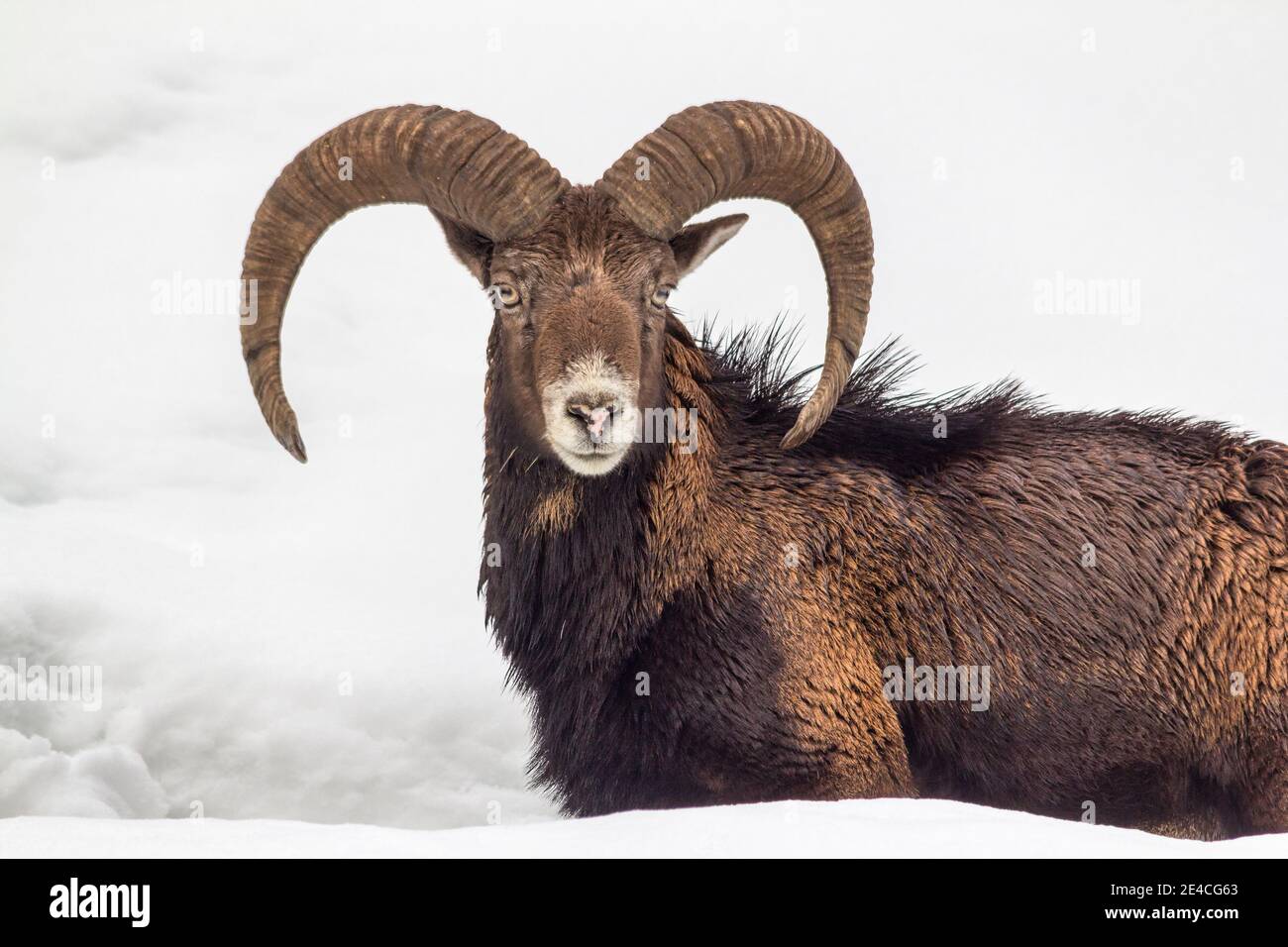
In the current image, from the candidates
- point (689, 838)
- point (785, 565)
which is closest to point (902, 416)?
point (785, 565)

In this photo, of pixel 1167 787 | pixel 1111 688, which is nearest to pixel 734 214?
pixel 1111 688

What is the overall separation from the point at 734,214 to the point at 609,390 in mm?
1873

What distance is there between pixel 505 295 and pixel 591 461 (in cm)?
117

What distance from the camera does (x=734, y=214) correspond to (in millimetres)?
9789

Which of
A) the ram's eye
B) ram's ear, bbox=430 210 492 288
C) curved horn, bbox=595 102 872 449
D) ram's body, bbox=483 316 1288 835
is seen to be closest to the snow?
ram's body, bbox=483 316 1288 835

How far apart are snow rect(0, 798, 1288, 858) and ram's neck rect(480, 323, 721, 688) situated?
125cm

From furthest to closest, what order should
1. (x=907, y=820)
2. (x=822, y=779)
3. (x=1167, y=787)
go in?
1. (x=1167, y=787)
2. (x=822, y=779)
3. (x=907, y=820)

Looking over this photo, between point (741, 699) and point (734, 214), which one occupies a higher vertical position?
point (734, 214)

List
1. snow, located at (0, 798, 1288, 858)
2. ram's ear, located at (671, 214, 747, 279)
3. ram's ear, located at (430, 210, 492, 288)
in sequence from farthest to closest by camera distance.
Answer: ram's ear, located at (671, 214, 747, 279) < ram's ear, located at (430, 210, 492, 288) < snow, located at (0, 798, 1288, 858)

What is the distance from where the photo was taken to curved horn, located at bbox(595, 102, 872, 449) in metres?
9.24

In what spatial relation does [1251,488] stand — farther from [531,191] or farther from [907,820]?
[531,191]

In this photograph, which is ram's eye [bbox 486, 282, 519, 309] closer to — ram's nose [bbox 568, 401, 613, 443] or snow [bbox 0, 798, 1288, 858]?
ram's nose [bbox 568, 401, 613, 443]

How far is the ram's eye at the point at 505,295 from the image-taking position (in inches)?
360

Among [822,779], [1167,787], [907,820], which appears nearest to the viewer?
[907,820]
